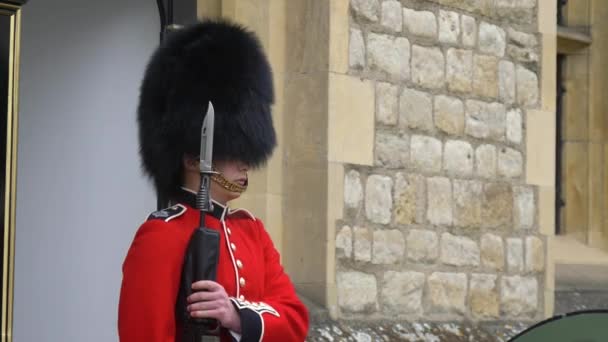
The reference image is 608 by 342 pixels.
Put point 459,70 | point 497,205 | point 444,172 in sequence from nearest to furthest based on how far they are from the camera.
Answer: point 444,172, point 459,70, point 497,205

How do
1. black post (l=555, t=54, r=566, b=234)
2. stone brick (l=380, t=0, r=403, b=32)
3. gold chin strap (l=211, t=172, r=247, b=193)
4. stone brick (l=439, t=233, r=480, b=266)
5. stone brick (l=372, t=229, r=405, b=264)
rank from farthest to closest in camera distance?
black post (l=555, t=54, r=566, b=234) < stone brick (l=439, t=233, r=480, b=266) < stone brick (l=380, t=0, r=403, b=32) < stone brick (l=372, t=229, r=405, b=264) < gold chin strap (l=211, t=172, r=247, b=193)

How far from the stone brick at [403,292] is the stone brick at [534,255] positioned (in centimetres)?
85

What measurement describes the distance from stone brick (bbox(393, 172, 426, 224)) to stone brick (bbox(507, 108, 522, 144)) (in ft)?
2.38

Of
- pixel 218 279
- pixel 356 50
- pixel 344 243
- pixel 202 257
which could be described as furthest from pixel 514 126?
pixel 202 257

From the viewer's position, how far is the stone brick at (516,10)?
6.77 meters

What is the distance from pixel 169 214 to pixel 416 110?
3.06 metres

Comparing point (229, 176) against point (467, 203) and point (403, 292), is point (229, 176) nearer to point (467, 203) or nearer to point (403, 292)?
point (403, 292)

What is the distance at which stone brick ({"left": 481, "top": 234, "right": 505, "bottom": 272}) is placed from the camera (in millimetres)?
6616

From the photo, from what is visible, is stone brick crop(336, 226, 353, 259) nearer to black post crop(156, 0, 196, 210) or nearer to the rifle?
black post crop(156, 0, 196, 210)

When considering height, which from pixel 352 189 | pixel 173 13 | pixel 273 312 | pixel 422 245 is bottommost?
pixel 273 312

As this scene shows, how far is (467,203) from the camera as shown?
257 inches

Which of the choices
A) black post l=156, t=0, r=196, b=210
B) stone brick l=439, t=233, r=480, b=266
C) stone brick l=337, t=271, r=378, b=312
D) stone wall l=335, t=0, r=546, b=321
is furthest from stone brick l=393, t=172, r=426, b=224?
black post l=156, t=0, r=196, b=210

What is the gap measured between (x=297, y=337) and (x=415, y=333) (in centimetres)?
270

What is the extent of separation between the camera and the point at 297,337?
3387mm
